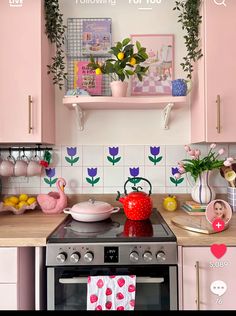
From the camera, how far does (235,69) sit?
4.99ft

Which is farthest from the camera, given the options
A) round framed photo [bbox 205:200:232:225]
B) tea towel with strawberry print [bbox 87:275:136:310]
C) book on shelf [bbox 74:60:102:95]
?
book on shelf [bbox 74:60:102:95]

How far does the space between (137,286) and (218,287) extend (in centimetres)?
36

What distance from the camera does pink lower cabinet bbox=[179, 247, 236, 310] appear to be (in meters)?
1.19

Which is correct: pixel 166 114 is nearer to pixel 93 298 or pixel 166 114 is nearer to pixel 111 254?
pixel 111 254

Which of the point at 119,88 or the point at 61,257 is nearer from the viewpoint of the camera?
the point at 61,257

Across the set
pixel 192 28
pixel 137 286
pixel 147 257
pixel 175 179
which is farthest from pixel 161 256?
pixel 192 28

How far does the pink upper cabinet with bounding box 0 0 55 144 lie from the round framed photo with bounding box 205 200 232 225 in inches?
39.0

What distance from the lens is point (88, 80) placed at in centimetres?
181

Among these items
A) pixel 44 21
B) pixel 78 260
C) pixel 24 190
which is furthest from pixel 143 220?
pixel 44 21

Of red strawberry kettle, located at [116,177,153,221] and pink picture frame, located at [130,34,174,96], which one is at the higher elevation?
pink picture frame, located at [130,34,174,96]

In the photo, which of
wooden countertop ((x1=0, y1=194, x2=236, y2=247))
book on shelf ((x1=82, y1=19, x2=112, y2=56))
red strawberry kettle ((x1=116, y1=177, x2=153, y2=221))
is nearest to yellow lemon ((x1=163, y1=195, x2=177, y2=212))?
wooden countertop ((x1=0, y1=194, x2=236, y2=247))

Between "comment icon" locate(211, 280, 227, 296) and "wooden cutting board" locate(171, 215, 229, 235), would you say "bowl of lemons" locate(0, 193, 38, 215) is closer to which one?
"wooden cutting board" locate(171, 215, 229, 235)

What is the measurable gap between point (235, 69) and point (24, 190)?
1.53 m

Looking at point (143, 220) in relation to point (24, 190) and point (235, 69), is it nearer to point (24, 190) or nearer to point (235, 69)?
point (24, 190)
